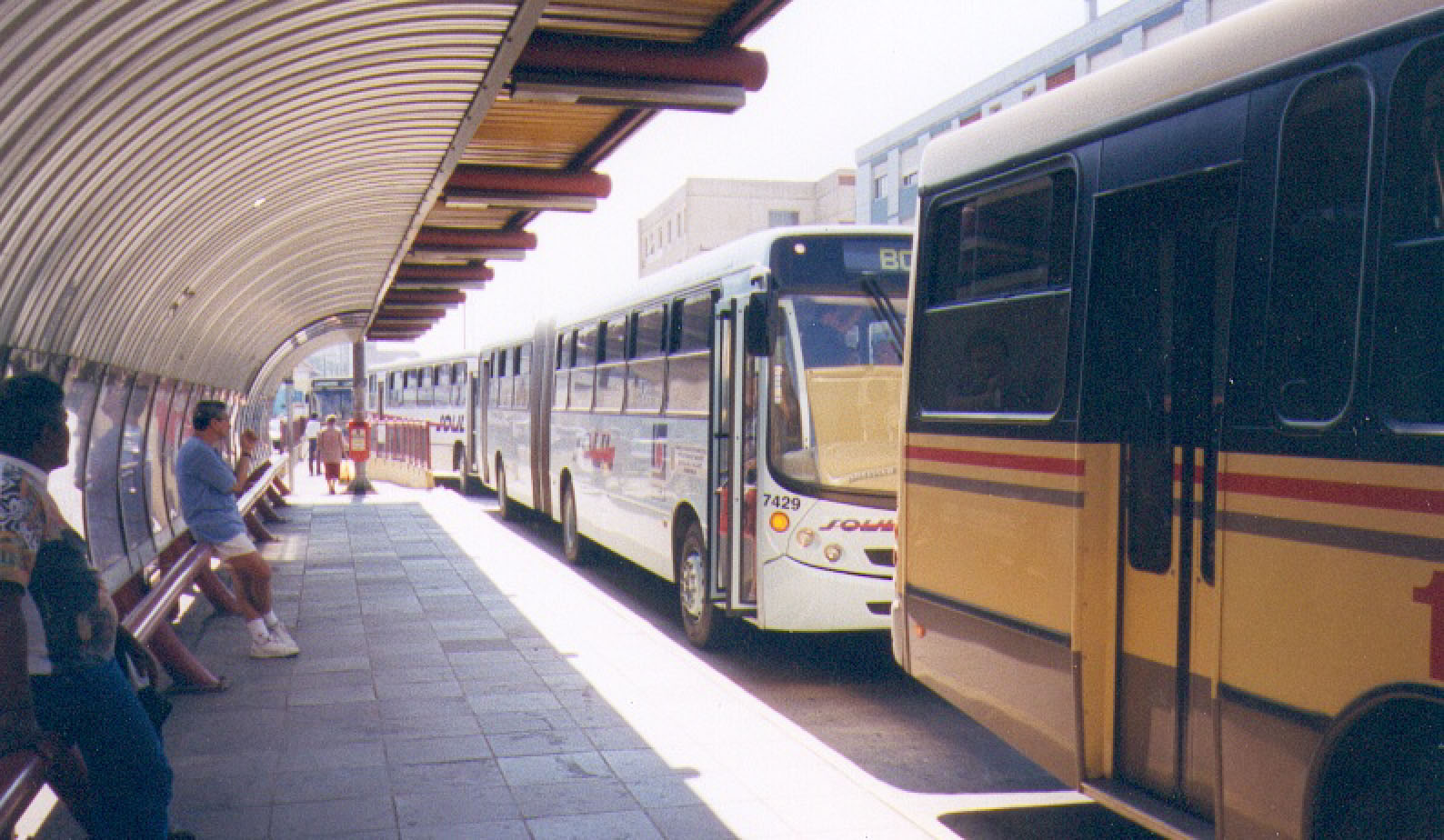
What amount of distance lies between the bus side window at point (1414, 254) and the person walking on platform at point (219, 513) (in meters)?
7.27

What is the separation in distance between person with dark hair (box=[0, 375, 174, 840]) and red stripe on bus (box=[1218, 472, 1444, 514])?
3630 millimetres

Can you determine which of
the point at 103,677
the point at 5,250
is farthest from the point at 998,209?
the point at 5,250

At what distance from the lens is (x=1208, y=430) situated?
4.39 meters

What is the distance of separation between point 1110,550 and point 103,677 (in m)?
3.48

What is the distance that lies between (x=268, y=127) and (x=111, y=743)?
4.26 metres

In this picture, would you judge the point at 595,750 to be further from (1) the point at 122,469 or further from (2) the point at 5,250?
(1) the point at 122,469

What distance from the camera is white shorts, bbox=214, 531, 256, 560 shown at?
9.10 meters

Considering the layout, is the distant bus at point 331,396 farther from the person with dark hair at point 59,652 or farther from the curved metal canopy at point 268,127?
the person with dark hair at point 59,652

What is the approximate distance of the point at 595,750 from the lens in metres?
6.92

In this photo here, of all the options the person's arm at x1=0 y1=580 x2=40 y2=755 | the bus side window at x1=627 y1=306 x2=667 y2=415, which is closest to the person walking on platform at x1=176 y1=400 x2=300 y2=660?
the bus side window at x1=627 y1=306 x2=667 y2=415

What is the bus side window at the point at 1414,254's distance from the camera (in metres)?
3.51

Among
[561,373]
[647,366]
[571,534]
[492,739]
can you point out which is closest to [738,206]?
[561,373]

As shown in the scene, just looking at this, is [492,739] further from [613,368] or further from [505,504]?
[505,504]

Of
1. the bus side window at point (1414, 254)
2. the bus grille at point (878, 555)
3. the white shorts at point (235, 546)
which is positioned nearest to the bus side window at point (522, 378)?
the white shorts at point (235, 546)
